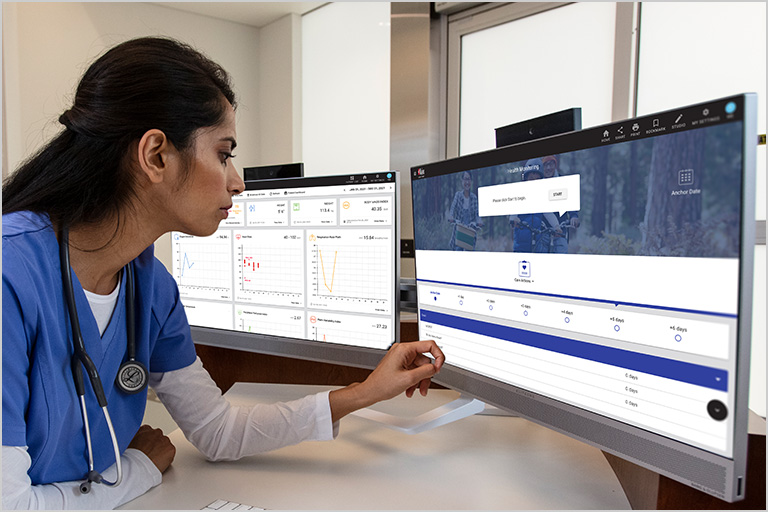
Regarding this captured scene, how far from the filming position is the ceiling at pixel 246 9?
3.80 m

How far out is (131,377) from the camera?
A: 84 cm

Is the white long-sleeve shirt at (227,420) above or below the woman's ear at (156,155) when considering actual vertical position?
below

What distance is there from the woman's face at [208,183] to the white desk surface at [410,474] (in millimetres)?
395

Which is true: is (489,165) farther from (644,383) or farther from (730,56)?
(730,56)

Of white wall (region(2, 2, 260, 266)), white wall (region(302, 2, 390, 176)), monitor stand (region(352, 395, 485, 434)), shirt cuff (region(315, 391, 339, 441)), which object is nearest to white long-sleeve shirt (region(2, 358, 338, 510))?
shirt cuff (region(315, 391, 339, 441))

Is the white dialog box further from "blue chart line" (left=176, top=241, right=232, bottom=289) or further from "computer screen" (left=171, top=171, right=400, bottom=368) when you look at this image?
"blue chart line" (left=176, top=241, right=232, bottom=289)

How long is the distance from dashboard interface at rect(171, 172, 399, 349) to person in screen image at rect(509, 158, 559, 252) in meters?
0.31

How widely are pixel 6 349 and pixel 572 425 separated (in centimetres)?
72

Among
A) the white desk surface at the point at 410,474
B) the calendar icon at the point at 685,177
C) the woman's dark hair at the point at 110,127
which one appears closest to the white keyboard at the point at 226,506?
the white desk surface at the point at 410,474

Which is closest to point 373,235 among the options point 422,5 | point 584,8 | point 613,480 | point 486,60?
point 613,480

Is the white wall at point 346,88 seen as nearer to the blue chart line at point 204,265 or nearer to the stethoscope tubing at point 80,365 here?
the blue chart line at point 204,265

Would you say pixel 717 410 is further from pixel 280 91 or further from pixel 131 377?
pixel 280 91

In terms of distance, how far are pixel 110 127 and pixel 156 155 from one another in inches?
2.9

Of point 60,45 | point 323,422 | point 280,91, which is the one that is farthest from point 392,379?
point 280,91
